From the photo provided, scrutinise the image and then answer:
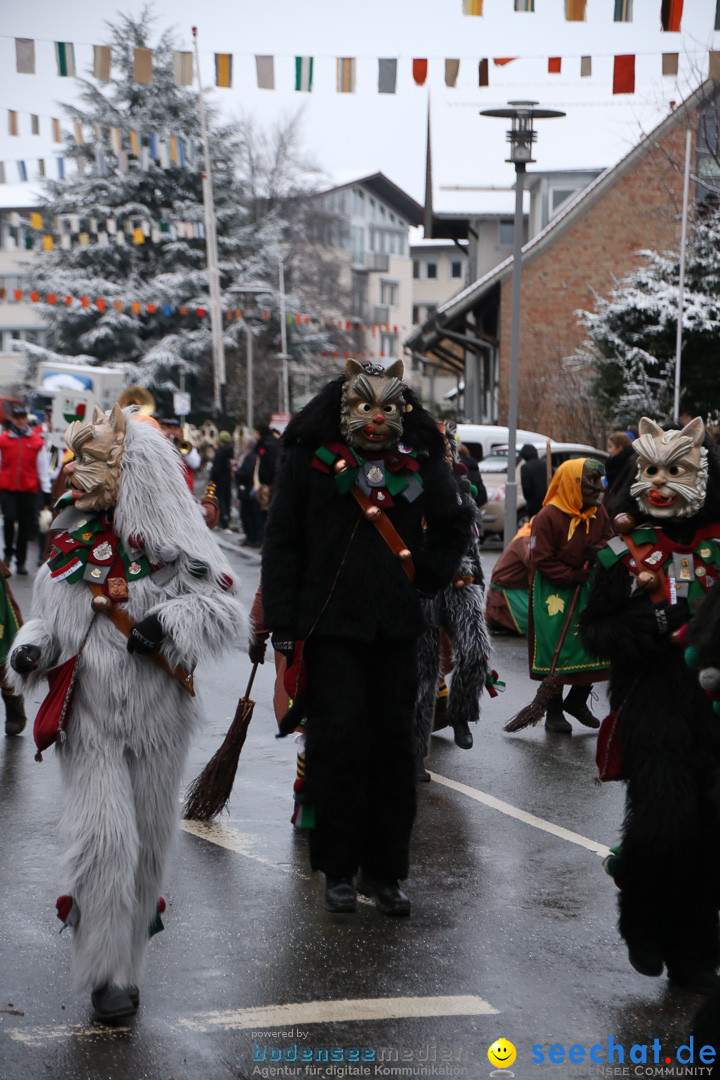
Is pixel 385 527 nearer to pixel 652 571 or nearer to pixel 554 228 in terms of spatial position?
pixel 652 571

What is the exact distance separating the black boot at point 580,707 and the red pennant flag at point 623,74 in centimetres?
905

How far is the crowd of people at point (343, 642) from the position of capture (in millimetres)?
4180

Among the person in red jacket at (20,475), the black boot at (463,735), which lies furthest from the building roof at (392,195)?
the black boot at (463,735)

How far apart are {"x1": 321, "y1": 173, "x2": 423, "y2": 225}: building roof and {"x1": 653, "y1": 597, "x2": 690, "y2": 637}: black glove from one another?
8166cm

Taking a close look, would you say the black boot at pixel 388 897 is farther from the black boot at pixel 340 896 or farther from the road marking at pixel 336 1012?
the road marking at pixel 336 1012

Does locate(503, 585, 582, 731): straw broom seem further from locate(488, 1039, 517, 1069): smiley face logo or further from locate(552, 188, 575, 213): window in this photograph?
locate(552, 188, 575, 213): window

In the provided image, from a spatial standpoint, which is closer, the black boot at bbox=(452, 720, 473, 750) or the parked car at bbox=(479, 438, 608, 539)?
the black boot at bbox=(452, 720, 473, 750)

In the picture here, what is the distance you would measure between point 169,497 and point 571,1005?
6.86 feet

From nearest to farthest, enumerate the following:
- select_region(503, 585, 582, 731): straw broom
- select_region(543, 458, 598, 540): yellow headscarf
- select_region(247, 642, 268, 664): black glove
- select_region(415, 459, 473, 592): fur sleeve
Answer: select_region(415, 459, 473, 592): fur sleeve, select_region(247, 642, 268, 664): black glove, select_region(503, 585, 582, 731): straw broom, select_region(543, 458, 598, 540): yellow headscarf

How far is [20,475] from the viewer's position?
16.7 metres

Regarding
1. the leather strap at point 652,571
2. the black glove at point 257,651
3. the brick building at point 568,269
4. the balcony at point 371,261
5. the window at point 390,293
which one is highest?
the balcony at point 371,261

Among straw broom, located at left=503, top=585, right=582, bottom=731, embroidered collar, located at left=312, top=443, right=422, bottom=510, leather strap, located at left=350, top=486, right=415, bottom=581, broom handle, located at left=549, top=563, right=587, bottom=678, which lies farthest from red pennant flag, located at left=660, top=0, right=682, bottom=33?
leather strap, located at left=350, top=486, right=415, bottom=581

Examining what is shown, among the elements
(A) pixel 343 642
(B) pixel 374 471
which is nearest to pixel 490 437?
(B) pixel 374 471

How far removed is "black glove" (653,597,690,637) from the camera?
4.50 m
